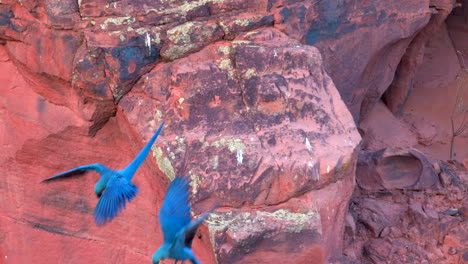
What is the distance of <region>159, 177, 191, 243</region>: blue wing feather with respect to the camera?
2455 millimetres

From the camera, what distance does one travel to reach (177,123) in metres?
3.09

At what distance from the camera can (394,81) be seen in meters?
5.42

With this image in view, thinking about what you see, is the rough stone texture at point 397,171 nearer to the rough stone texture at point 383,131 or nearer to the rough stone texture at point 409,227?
the rough stone texture at point 409,227

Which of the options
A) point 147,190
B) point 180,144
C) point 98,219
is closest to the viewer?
point 98,219

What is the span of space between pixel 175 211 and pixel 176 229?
0.11m

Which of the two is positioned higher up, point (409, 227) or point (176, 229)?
point (176, 229)

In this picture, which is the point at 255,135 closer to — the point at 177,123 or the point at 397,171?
the point at 177,123

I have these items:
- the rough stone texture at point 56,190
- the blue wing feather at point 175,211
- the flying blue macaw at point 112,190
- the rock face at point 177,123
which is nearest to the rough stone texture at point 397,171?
the rock face at point 177,123

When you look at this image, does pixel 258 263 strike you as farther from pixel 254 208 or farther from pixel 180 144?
pixel 180 144

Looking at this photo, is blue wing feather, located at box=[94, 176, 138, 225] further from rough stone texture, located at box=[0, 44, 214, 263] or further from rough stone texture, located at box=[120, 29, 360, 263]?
rough stone texture, located at box=[0, 44, 214, 263]

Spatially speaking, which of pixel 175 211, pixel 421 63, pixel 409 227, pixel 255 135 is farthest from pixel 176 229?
pixel 421 63

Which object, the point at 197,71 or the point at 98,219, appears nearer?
the point at 98,219

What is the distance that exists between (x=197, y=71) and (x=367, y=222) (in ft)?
4.95

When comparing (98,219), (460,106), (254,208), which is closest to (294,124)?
(254,208)
